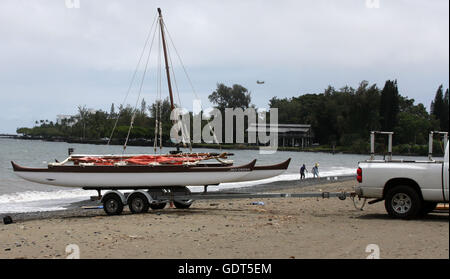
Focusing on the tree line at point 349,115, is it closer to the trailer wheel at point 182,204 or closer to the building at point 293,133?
the building at point 293,133

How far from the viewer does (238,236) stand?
1159 centimetres

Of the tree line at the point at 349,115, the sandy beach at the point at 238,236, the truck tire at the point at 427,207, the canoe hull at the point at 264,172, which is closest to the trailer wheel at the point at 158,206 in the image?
the sandy beach at the point at 238,236

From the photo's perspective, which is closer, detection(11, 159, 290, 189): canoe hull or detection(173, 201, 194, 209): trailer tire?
detection(11, 159, 290, 189): canoe hull

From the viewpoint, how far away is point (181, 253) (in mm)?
9828

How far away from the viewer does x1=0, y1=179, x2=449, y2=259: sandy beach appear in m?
9.62

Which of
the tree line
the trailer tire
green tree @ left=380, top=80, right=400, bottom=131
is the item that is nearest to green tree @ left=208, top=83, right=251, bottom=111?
the tree line

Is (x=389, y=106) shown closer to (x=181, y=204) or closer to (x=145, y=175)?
(x=181, y=204)

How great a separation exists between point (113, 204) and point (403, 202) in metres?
8.88

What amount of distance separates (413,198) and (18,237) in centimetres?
980

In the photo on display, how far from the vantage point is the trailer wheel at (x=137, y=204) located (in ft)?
54.3

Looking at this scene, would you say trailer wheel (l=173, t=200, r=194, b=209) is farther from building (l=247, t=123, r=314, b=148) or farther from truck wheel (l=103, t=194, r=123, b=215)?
building (l=247, t=123, r=314, b=148)

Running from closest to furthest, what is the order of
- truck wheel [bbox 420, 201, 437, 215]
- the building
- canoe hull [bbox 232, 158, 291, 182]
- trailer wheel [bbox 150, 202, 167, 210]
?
truck wheel [bbox 420, 201, 437, 215]
canoe hull [bbox 232, 158, 291, 182]
trailer wheel [bbox 150, 202, 167, 210]
the building
